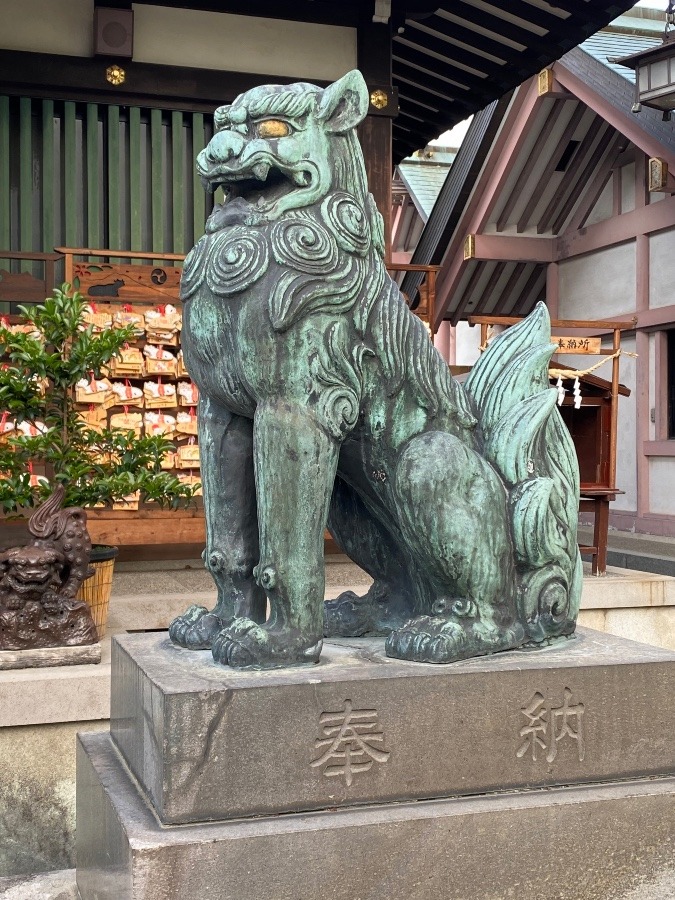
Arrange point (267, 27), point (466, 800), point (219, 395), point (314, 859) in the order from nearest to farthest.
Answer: point (314, 859), point (466, 800), point (219, 395), point (267, 27)

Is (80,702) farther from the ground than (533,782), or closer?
closer

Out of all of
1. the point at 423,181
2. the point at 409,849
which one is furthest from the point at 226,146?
the point at 423,181

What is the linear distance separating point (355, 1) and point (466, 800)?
6.62m

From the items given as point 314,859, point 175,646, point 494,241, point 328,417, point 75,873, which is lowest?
point 75,873

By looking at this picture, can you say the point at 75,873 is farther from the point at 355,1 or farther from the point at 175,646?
the point at 355,1

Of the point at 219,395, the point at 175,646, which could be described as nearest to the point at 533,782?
the point at 175,646

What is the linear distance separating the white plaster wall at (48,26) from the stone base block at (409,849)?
5.98 m

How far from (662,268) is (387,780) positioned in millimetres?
10475

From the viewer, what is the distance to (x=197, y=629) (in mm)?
2410

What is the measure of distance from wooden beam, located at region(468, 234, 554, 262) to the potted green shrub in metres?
8.90

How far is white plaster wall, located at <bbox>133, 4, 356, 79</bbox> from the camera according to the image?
7.14 meters

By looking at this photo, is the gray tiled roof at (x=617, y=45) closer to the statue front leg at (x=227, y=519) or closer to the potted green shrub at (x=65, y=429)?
the potted green shrub at (x=65, y=429)

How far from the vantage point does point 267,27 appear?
7297 millimetres

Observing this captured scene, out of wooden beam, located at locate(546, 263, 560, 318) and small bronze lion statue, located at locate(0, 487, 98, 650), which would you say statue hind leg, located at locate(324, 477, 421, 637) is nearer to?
small bronze lion statue, located at locate(0, 487, 98, 650)
